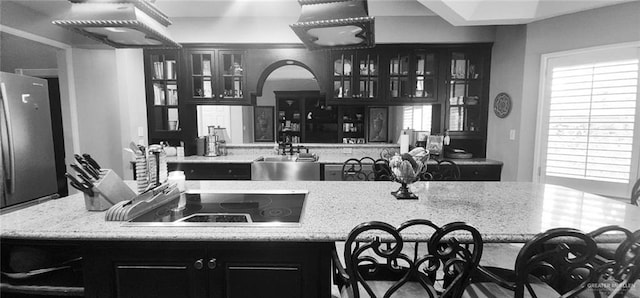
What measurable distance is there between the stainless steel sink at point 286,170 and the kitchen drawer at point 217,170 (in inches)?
5.9

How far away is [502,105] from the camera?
3.50 metres

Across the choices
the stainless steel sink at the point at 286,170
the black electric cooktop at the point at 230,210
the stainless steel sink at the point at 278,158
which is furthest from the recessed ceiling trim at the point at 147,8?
the stainless steel sink at the point at 278,158

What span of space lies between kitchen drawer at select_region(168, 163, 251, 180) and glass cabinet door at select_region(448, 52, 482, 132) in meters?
2.78

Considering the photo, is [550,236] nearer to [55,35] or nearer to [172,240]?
[172,240]

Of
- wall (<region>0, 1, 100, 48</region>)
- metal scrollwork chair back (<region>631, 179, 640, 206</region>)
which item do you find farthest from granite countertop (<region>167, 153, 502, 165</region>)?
wall (<region>0, 1, 100, 48</region>)

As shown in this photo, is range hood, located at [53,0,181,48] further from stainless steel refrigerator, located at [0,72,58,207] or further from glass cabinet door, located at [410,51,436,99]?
glass cabinet door, located at [410,51,436,99]

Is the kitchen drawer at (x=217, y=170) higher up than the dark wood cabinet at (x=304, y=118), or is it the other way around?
the dark wood cabinet at (x=304, y=118)

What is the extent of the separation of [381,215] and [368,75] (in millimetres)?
2768

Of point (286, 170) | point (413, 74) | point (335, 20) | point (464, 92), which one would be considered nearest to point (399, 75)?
point (413, 74)

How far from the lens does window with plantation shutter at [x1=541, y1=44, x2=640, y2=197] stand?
8.41 ft

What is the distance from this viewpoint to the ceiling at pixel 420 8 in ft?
9.00

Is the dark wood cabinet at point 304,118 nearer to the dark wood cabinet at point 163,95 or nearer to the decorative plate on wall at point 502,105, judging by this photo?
the dark wood cabinet at point 163,95

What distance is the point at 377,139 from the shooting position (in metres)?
5.93

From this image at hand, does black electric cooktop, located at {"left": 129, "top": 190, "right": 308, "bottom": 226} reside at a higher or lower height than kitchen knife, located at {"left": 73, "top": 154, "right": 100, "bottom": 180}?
lower
